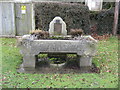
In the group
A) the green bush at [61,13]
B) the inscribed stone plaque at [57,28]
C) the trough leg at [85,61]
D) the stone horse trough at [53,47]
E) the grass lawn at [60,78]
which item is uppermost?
the green bush at [61,13]

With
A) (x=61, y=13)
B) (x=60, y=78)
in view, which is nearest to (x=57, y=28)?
(x=60, y=78)

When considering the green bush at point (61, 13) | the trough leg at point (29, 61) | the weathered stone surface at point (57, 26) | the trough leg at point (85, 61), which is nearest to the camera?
the trough leg at point (29, 61)

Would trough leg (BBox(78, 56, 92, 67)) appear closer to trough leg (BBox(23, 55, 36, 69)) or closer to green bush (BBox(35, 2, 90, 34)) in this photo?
trough leg (BBox(23, 55, 36, 69))

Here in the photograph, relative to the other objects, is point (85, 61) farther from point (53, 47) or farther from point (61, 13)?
point (61, 13)

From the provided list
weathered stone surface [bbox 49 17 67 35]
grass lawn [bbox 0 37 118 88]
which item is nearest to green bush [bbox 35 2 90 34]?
weathered stone surface [bbox 49 17 67 35]

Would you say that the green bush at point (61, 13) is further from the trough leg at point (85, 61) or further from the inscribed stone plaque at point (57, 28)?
the trough leg at point (85, 61)

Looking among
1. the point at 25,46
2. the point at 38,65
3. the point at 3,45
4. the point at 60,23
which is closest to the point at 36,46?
the point at 25,46

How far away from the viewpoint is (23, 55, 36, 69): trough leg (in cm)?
518

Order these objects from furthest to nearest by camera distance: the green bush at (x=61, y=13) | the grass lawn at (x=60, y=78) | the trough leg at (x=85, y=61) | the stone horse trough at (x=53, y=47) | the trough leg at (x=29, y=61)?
the green bush at (x=61, y=13)
the trough leg at (x=85, y=61)
the trough leg at (x=29, y=61)
the stone horse trough at (x=53, y=47)
the grass lawn at (x=60, y=78)

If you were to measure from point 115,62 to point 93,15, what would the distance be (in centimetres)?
553

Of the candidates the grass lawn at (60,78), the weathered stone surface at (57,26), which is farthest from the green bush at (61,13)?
the grass lawn at (60,78)

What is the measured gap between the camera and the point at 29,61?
5.22 metres

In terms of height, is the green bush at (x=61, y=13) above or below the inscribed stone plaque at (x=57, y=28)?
above

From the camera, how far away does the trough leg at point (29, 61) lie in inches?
204
